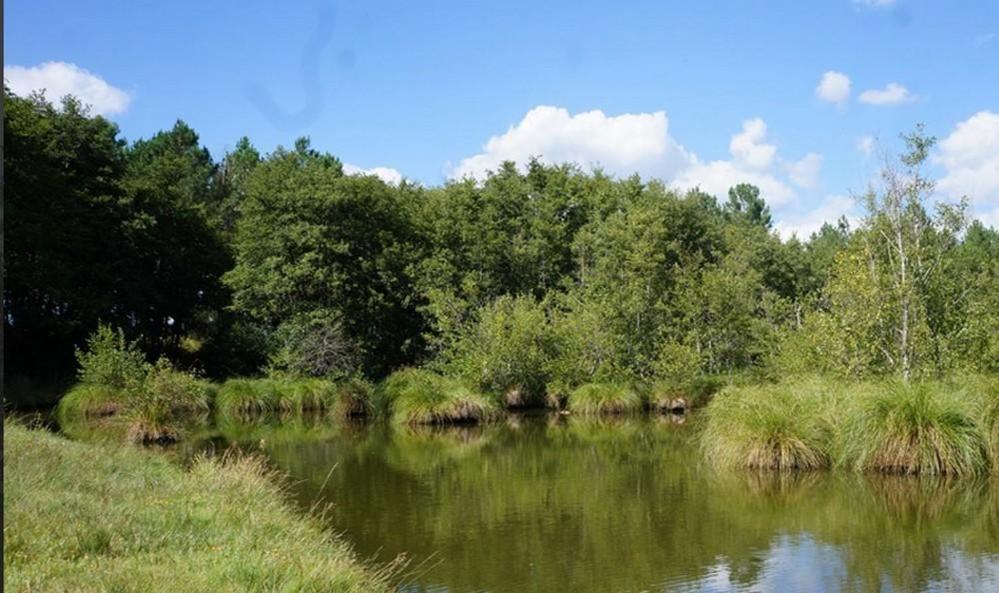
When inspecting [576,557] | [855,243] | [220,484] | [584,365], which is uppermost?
[855,243]

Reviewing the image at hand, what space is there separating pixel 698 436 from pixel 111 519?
17319 millimetres

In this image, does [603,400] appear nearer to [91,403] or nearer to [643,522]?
[91,403]

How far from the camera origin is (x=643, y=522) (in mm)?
13227

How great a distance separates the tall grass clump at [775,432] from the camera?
663 inches

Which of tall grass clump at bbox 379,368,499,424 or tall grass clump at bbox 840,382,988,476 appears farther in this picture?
tall grass clump at bbox 379,368,499,424

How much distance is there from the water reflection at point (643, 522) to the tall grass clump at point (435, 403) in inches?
267

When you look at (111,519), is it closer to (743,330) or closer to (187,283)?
(743,330)

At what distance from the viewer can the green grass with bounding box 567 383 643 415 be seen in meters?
31.4

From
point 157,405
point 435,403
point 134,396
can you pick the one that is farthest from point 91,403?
point 435,403

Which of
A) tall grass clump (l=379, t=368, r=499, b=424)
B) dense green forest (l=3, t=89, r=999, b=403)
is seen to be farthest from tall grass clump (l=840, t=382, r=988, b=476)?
tall grass clump (l=379, t=368, r=499, b=424)

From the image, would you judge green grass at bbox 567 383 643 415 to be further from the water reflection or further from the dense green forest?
the water reflection

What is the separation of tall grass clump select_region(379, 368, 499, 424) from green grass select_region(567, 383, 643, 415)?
3355mm

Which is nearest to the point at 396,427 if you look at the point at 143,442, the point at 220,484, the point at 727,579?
the point at 143,442

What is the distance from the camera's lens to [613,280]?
37.2 metres
